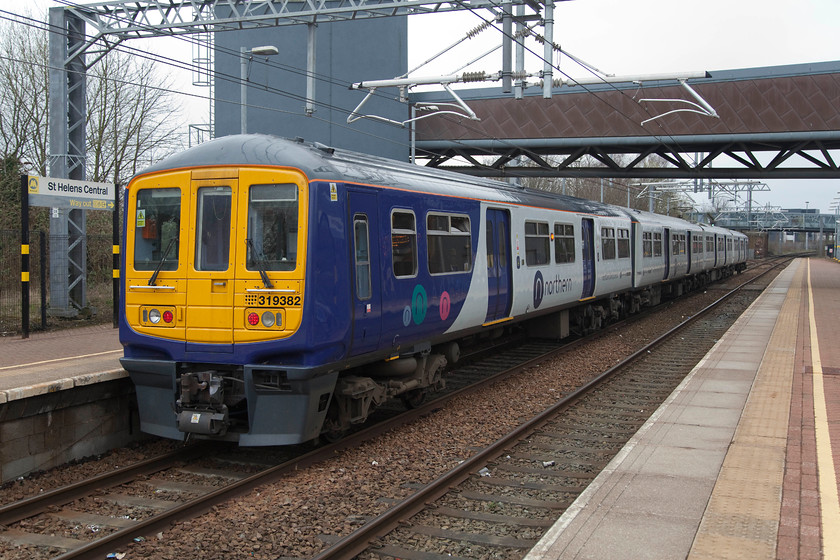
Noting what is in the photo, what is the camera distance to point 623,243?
1838 centimetres

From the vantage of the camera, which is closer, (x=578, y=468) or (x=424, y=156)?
(x=578, y=468)

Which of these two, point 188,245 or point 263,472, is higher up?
point 188,245

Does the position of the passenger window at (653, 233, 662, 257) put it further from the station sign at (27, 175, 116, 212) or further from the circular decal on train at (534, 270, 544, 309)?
the station sign at (27, 175, 116, 212)

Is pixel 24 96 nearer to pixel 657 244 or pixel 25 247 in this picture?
pixel 25 247

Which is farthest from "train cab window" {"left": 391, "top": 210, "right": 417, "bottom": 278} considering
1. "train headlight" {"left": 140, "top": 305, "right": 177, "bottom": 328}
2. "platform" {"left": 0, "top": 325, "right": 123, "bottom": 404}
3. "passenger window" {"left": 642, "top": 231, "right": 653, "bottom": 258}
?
"passenger window" {"left": 642, "top": 231, "right": 653, "bottom": 258}

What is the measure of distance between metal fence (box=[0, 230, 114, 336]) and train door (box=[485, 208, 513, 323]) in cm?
780

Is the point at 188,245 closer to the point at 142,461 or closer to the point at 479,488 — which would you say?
the point at 142,461

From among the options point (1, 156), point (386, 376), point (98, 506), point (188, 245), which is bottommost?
point (98, 506)

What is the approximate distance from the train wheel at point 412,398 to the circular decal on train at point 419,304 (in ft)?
3.54

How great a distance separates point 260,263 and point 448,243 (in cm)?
314

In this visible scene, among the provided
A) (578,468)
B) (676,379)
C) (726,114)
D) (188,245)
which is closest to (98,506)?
(188,245)

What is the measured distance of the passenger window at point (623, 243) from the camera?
59.3 ft

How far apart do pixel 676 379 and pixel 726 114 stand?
54.9ft

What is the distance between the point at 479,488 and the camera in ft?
21.4
